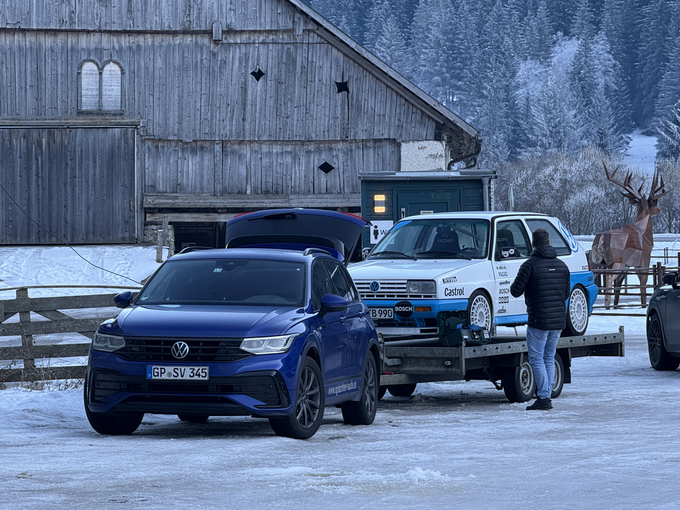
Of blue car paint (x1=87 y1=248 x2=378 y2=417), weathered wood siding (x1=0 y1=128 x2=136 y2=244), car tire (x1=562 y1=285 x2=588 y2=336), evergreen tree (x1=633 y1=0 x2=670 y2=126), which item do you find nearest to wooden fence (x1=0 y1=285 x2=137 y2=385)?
blue car paint (x1=87 y1=248 x2=378 y2=417)

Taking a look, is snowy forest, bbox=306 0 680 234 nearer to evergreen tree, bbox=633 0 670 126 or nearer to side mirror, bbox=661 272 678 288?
evergreen tree, bbox=633 0 670 126

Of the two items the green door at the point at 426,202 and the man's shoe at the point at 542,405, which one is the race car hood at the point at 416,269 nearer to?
the man's shoe at the point at 542,405

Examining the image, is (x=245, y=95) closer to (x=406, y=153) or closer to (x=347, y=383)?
(x=406, y=153)

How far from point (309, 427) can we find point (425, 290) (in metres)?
3.41

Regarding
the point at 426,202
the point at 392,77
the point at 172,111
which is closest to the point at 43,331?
the point at 426,202

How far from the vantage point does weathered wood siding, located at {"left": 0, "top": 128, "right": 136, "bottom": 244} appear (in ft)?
106

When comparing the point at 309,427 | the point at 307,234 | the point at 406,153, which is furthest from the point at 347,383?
the point at 406,153

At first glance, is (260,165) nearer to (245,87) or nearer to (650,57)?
(245,87)

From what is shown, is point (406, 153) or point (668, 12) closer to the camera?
point (406, 153)

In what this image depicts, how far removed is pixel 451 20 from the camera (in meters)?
184

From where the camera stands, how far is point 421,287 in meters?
12.5

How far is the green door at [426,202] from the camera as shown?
75.2ft

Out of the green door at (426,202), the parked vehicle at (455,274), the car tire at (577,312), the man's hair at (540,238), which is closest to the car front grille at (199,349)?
the parked vehicle at (455,274)

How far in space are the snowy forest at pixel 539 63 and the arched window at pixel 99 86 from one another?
104 metres
